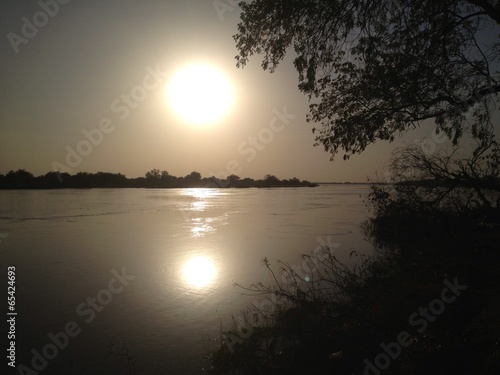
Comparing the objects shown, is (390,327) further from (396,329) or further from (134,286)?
(134,286)

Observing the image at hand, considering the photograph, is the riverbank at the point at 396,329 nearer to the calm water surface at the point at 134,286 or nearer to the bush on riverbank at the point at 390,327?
the bush on riverbank at the point at 390,327

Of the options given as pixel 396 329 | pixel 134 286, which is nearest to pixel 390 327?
pixel 396 329

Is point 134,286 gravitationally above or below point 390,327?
below

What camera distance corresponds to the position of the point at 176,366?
5789 mm

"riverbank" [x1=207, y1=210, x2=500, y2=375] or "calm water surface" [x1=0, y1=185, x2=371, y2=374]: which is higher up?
"riverbank" [x1=207, y1=210, x2=500, y2=375]

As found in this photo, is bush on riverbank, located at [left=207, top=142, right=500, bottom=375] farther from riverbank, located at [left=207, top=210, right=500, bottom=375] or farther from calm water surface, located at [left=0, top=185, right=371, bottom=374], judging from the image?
calm water surface, located at [left=0, top=185, right=371, bottom=374]

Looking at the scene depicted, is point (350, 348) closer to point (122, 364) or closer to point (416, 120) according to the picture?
point (122, 364)

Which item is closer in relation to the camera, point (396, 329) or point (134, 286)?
point (396, 329)

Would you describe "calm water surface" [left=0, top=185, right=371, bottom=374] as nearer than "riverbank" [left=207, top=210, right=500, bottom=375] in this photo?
No

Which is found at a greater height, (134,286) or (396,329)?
(396,329)

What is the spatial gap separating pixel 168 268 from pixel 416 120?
11.6 meters

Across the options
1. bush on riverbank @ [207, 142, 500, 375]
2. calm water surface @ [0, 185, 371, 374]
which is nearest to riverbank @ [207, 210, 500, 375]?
bush on riverbank @ [207, 142, 500, 375]

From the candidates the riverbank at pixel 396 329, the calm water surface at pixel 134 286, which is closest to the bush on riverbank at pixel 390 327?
the riverbank at pixel 396 329

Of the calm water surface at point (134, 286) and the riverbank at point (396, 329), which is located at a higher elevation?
the riverbank at point (396, 329)
